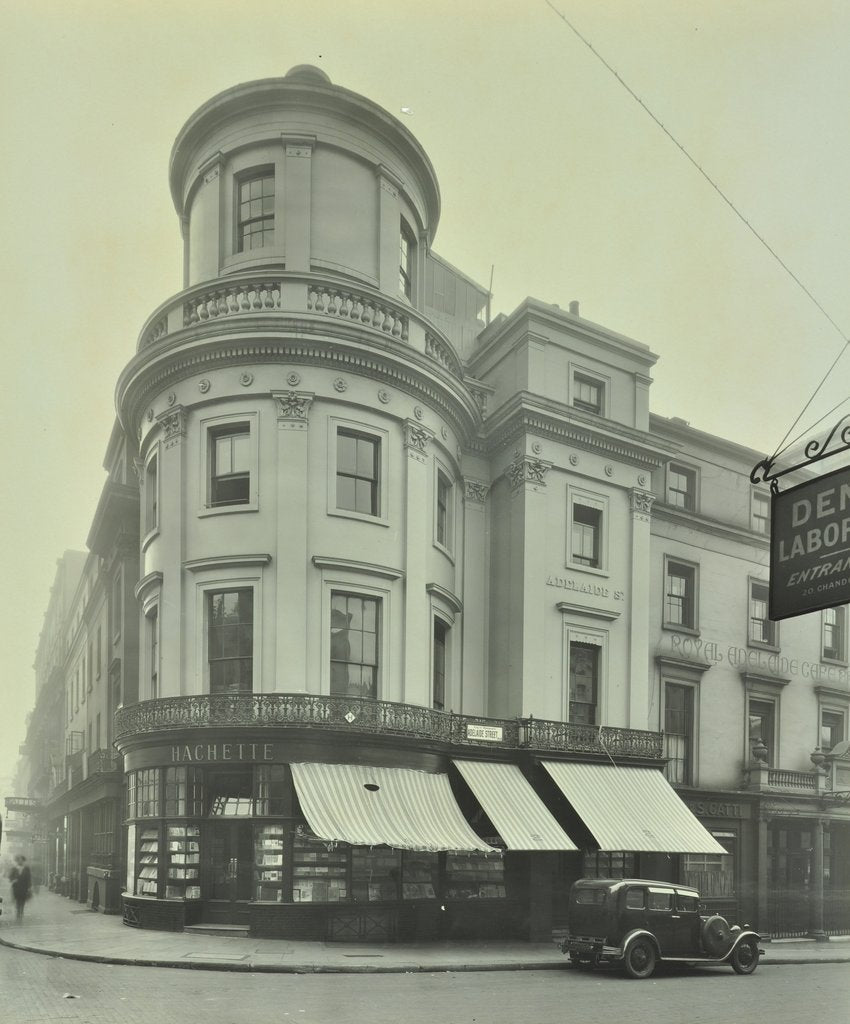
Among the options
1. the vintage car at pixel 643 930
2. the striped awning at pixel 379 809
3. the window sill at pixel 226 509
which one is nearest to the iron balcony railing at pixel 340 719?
the striped awning at pixel 379 809

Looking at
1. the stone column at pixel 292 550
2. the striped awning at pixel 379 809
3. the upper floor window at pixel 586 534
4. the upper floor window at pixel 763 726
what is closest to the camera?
the striped awning at pixel 379 809

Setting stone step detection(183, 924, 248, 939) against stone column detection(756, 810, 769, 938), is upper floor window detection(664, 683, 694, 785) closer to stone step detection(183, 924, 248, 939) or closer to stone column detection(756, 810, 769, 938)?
stone column detection(756, 810, 769, 938)

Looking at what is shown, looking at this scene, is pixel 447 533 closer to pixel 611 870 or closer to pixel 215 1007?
pixel 611 870

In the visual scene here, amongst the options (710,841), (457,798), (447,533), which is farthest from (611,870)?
(447,533)

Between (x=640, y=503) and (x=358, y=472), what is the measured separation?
9.51 metres

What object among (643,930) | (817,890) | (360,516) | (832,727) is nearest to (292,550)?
(360,516)

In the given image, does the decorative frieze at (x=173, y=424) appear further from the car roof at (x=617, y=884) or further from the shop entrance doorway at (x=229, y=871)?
the car roof at (x=617, y=884)

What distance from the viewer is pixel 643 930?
17.8 metres

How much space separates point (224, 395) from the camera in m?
22.0

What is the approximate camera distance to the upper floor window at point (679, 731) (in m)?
28.8

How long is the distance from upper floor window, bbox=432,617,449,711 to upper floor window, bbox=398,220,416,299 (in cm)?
837

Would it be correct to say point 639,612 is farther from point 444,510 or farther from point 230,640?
point 230,640

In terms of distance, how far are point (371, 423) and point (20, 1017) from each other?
14.0 meters

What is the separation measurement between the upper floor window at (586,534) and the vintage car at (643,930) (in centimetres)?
1018
